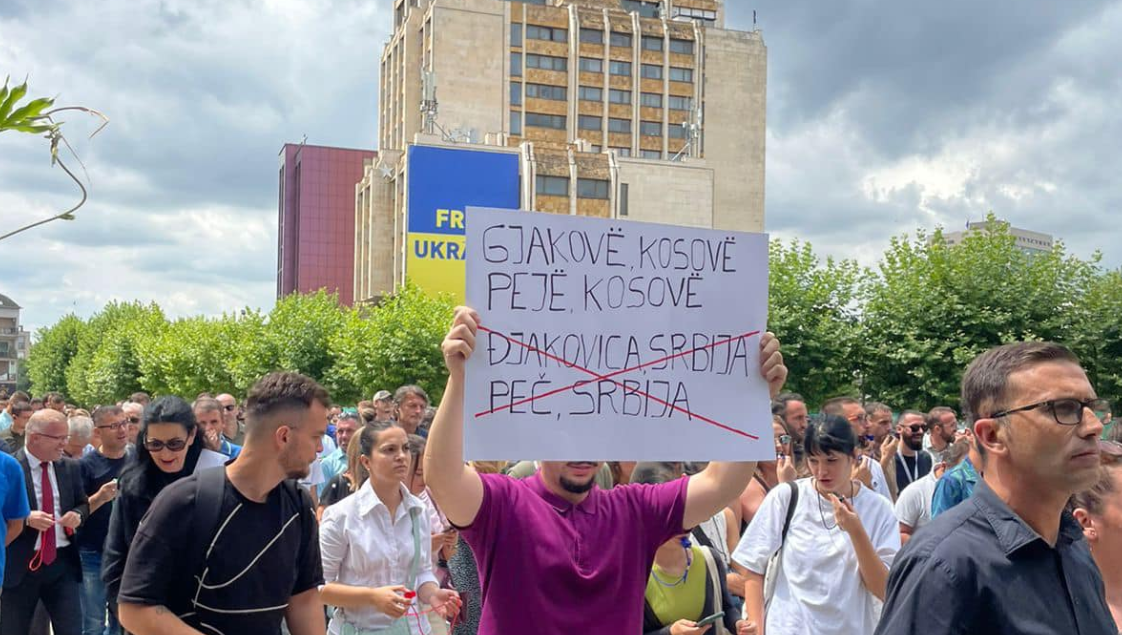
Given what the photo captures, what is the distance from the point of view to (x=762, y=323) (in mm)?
3719

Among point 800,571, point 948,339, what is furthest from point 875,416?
point 948,339

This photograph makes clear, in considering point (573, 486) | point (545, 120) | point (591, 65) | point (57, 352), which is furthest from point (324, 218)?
point (573, 486)

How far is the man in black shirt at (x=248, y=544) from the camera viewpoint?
374 centimetres

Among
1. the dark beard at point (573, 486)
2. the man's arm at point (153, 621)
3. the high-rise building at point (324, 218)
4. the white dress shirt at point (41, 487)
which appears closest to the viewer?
the dark beard at point (573, 486)

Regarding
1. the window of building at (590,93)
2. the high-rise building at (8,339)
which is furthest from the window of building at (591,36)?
the high-rise building at (8,339)

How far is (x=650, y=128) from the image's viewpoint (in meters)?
86.4

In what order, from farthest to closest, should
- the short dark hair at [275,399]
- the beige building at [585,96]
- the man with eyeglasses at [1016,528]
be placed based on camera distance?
the beige building at [585,96]
the short dark hair at [275,399]
the man with eyeglasses at [1016,528]

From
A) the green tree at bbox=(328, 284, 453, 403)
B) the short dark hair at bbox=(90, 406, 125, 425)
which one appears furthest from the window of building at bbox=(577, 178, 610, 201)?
the short dark hair at bbox=(90, 406, 125, 425)

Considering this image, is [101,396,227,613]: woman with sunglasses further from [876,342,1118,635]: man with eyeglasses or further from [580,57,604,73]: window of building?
[580,57,604,73]: window of building

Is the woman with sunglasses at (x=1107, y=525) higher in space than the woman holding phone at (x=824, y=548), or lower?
higher

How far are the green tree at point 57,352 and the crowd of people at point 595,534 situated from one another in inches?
3735

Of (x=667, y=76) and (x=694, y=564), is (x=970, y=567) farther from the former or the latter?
(x=667, y=76)

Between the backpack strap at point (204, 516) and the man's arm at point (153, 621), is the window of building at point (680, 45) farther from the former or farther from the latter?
the man's arm at point (153, 621)

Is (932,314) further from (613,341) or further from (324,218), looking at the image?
(324,218)
